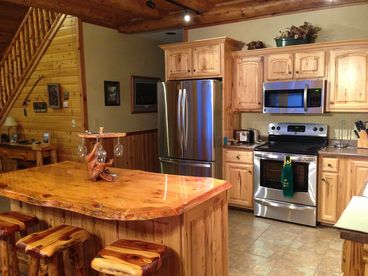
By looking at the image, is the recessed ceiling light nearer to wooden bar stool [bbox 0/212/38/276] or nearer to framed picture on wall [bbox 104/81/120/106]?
framed picture on wall [bbox 104/81/120/106]

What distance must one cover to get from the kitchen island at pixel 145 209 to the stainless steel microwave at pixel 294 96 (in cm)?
226

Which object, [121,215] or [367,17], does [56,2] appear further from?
[367,17]

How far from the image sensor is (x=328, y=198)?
384cm

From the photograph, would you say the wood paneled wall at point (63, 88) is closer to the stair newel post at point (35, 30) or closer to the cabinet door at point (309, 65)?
the stair newel post at point (35, 30)

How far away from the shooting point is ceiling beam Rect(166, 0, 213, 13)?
13.9 feet

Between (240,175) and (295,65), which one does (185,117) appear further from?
(295,65)

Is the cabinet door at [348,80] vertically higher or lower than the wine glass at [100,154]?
higher

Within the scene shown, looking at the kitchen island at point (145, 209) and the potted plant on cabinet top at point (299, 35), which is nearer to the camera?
the kitchen island at point (145, 209)

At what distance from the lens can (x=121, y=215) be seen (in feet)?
5.92

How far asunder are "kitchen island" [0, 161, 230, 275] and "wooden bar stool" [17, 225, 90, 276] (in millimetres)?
155

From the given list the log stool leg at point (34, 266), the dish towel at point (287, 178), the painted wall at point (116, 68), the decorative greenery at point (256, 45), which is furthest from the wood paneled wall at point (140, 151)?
the log stool leg at point (34, 266)

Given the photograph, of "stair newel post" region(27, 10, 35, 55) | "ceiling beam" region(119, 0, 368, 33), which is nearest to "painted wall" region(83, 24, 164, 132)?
"ceiling beam" region(119, 0, 368, 33)

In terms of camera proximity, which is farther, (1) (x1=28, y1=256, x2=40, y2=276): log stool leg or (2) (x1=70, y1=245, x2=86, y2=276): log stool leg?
(2) (x1=70, y1=245, x2=86, y2=276): log stool leg

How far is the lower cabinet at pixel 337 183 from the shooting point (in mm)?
3641
